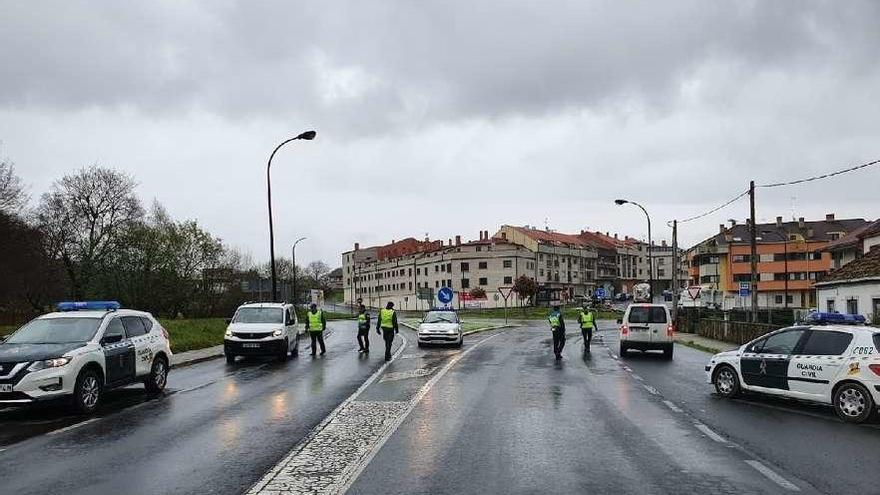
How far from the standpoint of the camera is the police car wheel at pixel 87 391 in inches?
431

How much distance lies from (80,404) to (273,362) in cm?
1043

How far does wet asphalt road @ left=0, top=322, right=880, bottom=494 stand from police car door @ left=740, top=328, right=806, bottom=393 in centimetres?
45

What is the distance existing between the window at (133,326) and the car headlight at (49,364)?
233 centimetres

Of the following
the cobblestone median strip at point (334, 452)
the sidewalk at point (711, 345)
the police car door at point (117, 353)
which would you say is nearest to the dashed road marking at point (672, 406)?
the cobblestone median strip at point (334, 452)

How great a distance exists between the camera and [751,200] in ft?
93.6

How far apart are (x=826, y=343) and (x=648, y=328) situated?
1198cm

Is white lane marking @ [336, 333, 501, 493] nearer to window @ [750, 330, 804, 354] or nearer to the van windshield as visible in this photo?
window @ [750, 330, 804, 354]

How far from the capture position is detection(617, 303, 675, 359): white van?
76.0 ft

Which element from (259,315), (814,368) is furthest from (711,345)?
(814,368)

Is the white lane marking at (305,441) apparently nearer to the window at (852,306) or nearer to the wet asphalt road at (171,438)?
the wet asphalt road at (171,438)

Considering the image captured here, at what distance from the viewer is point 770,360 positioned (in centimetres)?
1235

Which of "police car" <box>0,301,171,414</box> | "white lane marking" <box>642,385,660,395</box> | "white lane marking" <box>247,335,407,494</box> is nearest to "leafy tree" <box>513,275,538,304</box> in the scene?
"white lane marking" <box>247,335,407,494</box>

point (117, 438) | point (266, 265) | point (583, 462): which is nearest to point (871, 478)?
point (583, 462)

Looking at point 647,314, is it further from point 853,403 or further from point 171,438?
point 171,438
